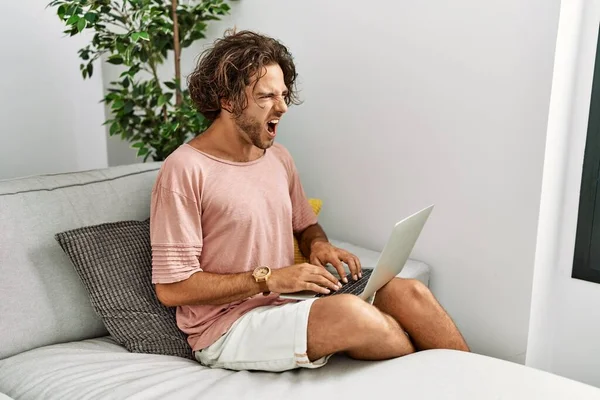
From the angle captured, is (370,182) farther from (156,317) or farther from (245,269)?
(156,317)

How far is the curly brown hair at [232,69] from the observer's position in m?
1.62

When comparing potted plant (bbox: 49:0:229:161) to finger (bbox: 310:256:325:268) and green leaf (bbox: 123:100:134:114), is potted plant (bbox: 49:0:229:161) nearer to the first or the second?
green leaf (bbox: 123:100:134:114)

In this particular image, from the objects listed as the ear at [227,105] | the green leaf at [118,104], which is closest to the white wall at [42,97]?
the green leaf at [118,104]

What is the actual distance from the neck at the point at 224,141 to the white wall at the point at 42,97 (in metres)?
0.95

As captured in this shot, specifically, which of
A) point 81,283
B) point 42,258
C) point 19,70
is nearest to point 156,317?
point 81,283

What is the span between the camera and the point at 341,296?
147 cm

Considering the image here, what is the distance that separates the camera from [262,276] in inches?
59.6

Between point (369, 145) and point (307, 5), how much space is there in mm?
546

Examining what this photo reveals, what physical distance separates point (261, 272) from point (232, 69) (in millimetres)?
522

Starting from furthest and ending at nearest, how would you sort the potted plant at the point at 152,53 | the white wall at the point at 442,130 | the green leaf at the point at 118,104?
the green leaf at the point at 118,104 < the potted plant at the point at 152,53 < the white wall at the point at 442,130

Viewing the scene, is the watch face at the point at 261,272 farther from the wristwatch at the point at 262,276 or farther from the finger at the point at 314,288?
the finger at the point at 314,288

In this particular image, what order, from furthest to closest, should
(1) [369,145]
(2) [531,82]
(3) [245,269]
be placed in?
1. (1) [369,145]
2. (2) [531,82]
3. (3) [245,269]

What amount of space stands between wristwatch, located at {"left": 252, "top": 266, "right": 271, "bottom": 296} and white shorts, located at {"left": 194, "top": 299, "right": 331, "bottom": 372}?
0.06 meters

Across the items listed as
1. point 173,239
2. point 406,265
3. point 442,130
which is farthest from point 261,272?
point 442,130
